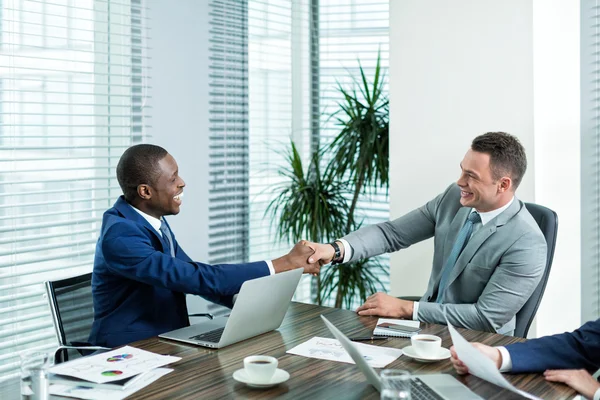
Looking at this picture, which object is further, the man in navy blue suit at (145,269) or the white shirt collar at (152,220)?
the white shirt collar at (152,220)

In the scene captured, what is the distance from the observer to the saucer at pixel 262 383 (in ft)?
5.70

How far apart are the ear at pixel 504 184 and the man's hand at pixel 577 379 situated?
930 millimetres

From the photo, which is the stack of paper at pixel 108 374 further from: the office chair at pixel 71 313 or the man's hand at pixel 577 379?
the man's hand at pixel 577 379

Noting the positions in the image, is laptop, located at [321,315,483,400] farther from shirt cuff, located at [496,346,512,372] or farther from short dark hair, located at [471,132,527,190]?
short dark hair, located at [471,132,527,190]

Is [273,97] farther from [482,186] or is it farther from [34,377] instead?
[34,377]

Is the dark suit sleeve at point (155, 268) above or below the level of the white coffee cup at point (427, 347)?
above

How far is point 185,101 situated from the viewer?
13.0 feet

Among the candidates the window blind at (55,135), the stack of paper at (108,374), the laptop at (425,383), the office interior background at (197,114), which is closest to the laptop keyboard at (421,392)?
the laptop at (425,383)

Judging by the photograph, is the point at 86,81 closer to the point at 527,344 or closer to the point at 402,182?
the point at 402,182

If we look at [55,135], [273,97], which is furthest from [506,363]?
[273,97]

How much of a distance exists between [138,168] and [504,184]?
1396 millimetres

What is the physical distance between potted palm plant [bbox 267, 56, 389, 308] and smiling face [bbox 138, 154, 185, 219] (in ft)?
5.42

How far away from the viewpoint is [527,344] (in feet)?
6.26

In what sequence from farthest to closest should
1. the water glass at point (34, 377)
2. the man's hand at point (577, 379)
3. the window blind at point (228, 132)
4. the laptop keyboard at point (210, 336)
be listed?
the window blind at point (228, 132)
the laptop keyboard at point (210, 336)
the man's hand at point (577, 379)
the water glass at point (34, 377)
